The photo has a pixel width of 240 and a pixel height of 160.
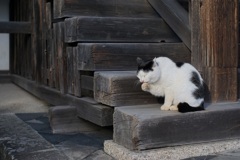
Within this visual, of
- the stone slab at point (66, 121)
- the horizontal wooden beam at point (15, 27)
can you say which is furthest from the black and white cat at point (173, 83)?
the horizontal wooden beam at point (15, 27)

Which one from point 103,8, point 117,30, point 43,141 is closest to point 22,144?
point 43,141

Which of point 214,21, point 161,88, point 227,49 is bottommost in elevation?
point 161,88

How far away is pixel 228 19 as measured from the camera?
9.30ft

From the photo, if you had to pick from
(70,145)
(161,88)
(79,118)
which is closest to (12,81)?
(79,118)

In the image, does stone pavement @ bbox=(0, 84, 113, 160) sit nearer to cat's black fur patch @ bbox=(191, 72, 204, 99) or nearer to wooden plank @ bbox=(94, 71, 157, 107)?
wooden plank @ bbox=(94, 71, 157, 107)

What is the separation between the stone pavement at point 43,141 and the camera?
2.63 meters

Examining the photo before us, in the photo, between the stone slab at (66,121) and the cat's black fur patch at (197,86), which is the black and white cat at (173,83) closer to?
the cat's black fur patch at (197,86)

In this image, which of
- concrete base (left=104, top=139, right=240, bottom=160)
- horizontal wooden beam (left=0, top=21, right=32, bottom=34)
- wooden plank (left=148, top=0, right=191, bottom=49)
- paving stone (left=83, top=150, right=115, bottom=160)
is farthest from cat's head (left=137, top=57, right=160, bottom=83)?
horizontal wooden beam (left=0, top=21, right=32, bottom=34)

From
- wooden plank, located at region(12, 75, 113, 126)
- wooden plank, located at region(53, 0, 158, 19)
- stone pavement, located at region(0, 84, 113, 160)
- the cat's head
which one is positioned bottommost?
stone pavement, located at region(0, 84, 113, 160)

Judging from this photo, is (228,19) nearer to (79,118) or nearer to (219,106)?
(219,106)

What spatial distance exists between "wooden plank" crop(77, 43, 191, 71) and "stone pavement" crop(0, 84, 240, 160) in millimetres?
573

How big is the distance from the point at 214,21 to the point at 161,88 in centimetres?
62

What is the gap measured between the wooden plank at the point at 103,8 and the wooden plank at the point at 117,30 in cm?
13

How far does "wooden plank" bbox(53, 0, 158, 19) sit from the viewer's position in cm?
348
